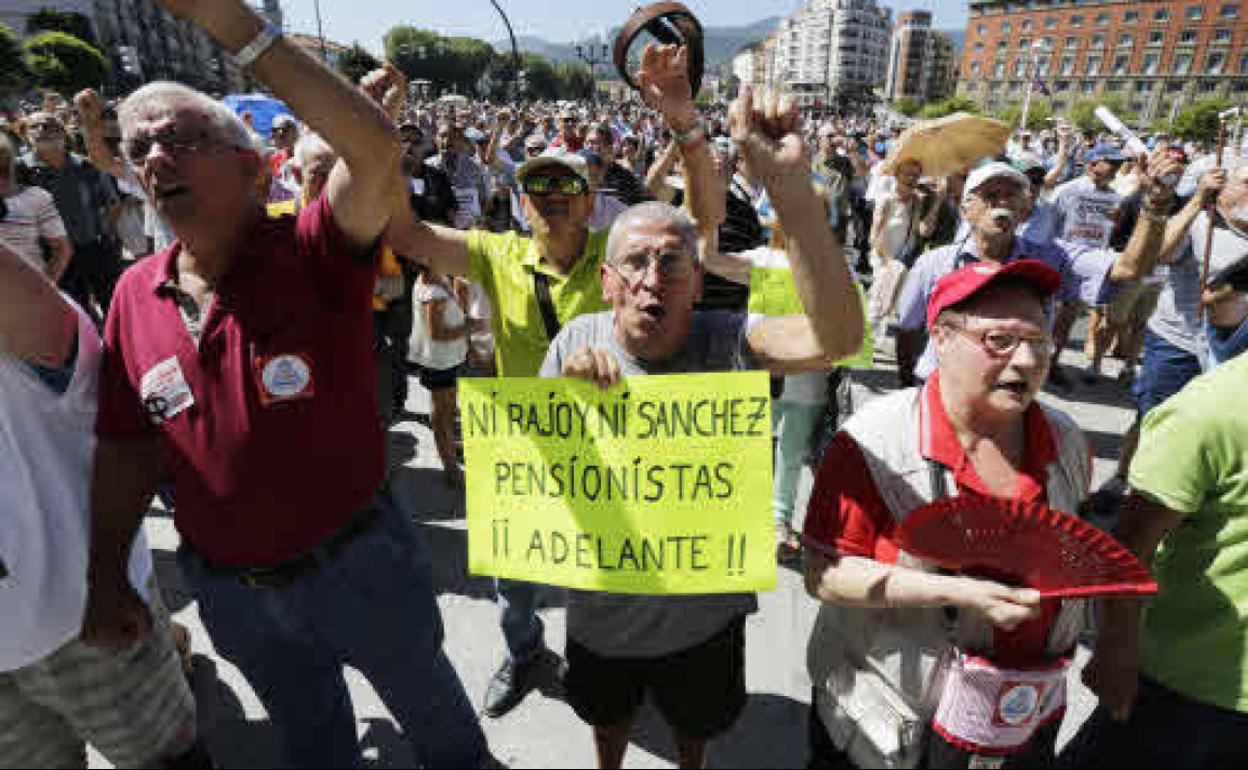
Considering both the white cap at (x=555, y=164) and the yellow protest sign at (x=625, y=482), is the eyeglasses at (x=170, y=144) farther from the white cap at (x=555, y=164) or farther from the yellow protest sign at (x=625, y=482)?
the white cap at (x=555, y=164)

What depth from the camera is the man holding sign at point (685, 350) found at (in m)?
1.29

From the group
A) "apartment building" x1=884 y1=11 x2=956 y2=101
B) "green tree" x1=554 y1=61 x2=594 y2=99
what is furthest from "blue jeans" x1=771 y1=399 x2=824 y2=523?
"apartment building" x1=884 y1=11 x2=956 y2=101

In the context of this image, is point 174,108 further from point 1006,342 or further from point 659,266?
point 1006,342

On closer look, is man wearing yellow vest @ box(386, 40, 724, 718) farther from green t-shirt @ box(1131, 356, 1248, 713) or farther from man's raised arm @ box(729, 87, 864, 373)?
green t-shirt @ box(1131, 356, 1248, 713)

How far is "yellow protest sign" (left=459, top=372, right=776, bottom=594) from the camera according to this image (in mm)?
1556

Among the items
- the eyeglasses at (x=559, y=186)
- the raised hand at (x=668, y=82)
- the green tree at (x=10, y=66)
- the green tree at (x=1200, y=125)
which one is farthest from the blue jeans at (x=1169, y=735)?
the green tree at (x=10, y=66)

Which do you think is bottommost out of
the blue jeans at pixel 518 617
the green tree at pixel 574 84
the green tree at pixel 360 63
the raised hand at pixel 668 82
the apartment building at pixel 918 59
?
the blue jeans at pixel 518 617

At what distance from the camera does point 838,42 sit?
15425cm

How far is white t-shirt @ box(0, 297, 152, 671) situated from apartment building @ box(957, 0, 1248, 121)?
93634 mm

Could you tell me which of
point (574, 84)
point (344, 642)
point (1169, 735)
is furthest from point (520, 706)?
point (574, 84)

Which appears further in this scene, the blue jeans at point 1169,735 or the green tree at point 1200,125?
the green tree at point 1200,125

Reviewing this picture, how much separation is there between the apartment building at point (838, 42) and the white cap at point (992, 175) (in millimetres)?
164011

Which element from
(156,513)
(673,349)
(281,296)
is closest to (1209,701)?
(673,349)

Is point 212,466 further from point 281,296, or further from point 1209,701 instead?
point 1209,701
